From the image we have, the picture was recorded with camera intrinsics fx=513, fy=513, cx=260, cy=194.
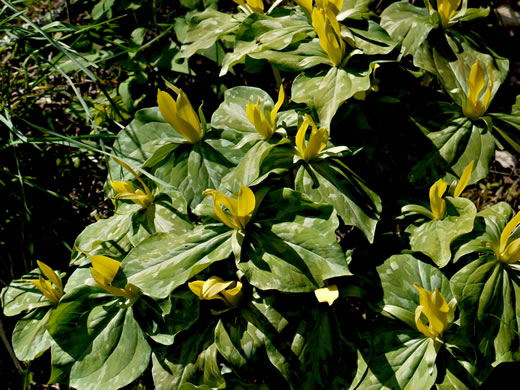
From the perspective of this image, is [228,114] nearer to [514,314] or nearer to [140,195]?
[140,195]

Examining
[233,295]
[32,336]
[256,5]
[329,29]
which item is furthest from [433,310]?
[32,336]

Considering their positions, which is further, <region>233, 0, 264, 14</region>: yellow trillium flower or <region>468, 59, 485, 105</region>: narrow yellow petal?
<region>233, 0, 264, 14</region>: yellow trillium flower

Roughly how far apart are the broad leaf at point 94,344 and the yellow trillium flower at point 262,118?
741 millimetres

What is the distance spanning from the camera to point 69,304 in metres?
1.69

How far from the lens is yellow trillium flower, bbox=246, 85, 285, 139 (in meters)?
1.58

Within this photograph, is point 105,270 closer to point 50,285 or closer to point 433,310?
point 50,285

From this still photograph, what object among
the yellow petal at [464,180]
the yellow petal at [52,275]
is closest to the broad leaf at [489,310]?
the yellow petal at [464,180]

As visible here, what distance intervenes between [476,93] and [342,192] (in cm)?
56

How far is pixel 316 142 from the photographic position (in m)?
1.54

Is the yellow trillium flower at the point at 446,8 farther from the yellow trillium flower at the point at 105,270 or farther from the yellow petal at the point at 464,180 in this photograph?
the yellow trillium flower at the point at 105,270

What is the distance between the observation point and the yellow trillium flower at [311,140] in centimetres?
151

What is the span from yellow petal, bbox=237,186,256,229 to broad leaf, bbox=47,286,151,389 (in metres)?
0.53

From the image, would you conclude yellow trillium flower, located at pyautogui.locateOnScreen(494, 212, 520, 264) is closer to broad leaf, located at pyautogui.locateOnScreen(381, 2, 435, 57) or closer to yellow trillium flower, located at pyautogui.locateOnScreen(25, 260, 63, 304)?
broad leaf, located at pyautogui.locateOnScreen(381, 2, 435, 57)

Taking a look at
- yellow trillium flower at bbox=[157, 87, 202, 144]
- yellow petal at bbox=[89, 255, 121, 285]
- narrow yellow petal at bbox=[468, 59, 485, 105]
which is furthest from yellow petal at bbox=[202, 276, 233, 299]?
narrow yellow petal at bbox=[468, 59, 485, 105]
